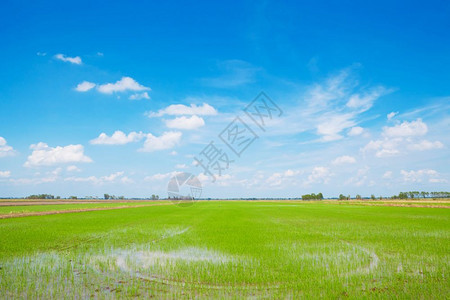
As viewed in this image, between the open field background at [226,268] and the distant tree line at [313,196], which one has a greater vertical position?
the open field background at [226,268]

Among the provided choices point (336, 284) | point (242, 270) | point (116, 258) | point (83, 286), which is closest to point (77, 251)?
point (116, 258)

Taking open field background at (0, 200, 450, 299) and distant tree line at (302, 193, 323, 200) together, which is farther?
distant tree line at (302, 193, 323, 200)

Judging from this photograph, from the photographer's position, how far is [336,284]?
628cm

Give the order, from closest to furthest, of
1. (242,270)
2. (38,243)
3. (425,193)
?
(242,270) → (38,243) → (425,193)

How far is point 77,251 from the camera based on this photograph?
10344mm

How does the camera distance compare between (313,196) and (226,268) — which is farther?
(313,196)

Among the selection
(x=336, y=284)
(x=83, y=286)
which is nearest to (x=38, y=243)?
(x=83, y=286)

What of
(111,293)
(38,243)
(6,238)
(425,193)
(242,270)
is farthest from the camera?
(425,193)

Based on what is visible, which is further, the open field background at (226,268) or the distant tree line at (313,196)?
the distant tree line at (313,196)

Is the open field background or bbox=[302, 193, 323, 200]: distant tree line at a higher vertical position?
the open field background

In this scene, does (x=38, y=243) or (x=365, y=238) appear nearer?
(x=38, y=243)

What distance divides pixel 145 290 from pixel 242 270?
2.71 m

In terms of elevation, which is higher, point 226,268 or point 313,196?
point 226,268

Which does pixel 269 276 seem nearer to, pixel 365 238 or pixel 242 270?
pixel 242 270
